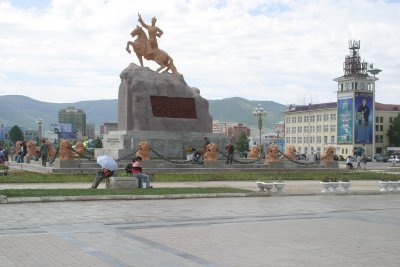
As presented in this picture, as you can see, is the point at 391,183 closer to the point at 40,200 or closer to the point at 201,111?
the point at 40,200

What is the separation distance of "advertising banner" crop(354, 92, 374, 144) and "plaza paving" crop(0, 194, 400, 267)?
3263 inches

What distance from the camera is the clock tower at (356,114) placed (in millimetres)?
96125

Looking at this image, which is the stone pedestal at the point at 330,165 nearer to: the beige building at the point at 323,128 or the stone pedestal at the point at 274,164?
the stone pedestal at the point at 274,164

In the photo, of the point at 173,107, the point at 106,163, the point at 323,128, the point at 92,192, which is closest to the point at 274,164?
the point at 173,107

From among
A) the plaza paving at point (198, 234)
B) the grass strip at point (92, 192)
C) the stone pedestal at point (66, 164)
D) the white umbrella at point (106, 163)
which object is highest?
the white umbrella at point (106, 163)

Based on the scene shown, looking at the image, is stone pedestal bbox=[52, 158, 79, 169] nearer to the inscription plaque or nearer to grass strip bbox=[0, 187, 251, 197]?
the inscription plaque

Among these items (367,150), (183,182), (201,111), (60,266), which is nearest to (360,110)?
(367,150)

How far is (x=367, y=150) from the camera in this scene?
323 ft

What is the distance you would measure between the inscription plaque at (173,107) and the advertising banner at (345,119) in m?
67.4

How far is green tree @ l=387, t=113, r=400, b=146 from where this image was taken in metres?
102

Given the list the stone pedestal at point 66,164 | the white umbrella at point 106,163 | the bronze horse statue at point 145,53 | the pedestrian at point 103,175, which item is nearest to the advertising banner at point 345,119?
the bronze horse statue at point 145,53

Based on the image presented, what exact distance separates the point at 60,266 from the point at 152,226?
12.5 feet

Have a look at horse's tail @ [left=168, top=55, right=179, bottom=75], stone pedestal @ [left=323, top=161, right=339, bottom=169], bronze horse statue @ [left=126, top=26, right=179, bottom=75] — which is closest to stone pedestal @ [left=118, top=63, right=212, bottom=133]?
horse's tail @ [left=168, top=55, right=179, bottom=75]

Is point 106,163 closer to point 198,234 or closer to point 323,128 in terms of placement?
point 198,234
